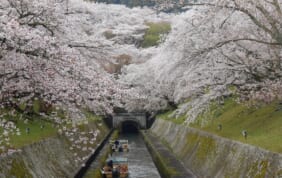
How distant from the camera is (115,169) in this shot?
97.9ft

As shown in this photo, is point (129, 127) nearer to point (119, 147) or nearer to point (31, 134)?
point (119, 147)

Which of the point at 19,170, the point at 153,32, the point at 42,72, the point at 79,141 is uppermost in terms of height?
the point at 153,32

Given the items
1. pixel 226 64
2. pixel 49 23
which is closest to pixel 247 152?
pixel 226 64

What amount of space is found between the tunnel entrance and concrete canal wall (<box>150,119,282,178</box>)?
50.3m

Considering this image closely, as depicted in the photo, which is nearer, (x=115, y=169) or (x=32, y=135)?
(x=32, y=135)

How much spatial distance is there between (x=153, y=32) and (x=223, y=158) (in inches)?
5682

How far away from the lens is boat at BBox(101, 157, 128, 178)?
28.5 m

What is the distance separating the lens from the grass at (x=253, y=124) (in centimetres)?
1641

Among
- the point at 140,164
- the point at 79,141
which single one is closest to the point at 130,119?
the point at 140,164

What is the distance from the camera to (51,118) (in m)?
13.0

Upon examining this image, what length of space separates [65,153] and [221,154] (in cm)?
988

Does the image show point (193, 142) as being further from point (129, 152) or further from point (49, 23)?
point (129, 152)

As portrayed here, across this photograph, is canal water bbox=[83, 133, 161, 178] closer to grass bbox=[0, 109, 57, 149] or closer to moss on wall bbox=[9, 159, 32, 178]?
grass bbox=[0, 109, 57, 149]

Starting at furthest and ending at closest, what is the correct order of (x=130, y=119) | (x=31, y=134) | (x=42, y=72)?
(x=130, y=119)
(x=31, y=134)
(x=42, y=72)
